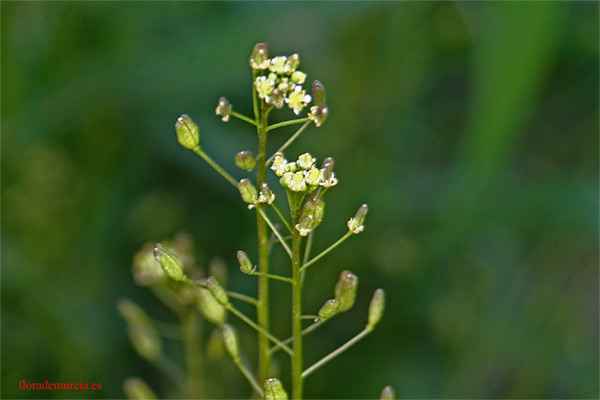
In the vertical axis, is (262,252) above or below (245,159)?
below

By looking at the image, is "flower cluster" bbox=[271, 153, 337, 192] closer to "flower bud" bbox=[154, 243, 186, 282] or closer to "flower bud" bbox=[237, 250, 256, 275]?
"flower bud" bbox=[237, 250, 256, 275]

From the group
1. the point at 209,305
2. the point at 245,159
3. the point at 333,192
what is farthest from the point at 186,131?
the point at 333,192

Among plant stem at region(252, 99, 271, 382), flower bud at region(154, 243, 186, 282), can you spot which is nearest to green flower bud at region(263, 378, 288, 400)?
plant stem at region(252, 99, 271, 382)

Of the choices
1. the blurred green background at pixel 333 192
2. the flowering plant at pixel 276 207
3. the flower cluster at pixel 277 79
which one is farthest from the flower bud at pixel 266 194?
the blurred green background at pixel 333 192

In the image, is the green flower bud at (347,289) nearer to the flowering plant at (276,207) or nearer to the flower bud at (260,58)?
the flowering plant at (276,207)

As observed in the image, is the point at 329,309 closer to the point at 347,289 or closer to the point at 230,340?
the point at 347,289

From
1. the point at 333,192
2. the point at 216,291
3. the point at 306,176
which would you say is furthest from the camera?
the point at 333,192
